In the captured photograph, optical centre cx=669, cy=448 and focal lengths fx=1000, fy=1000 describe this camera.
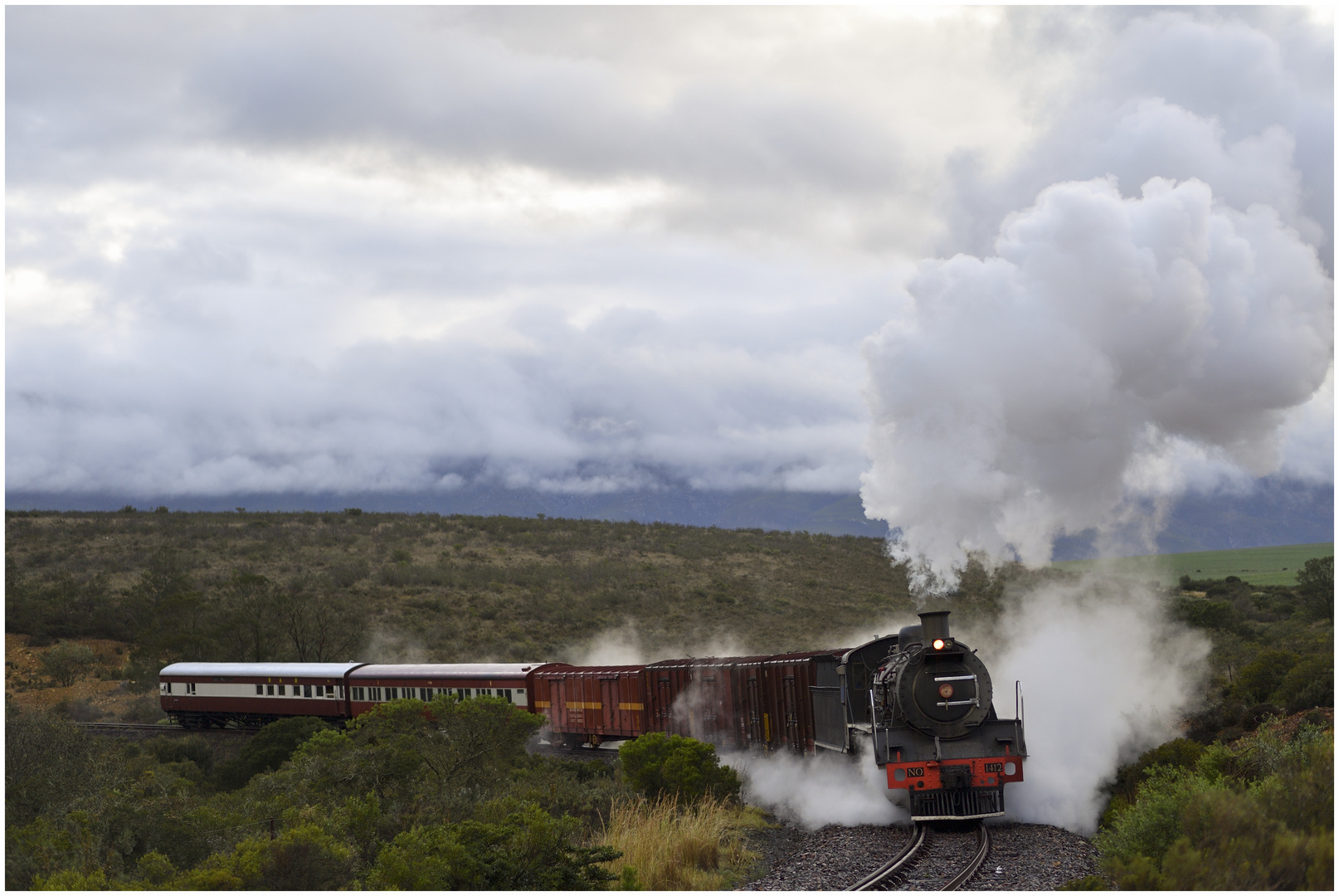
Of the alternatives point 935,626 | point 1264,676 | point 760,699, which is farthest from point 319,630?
point 1264,676

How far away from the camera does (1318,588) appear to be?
49.2 m

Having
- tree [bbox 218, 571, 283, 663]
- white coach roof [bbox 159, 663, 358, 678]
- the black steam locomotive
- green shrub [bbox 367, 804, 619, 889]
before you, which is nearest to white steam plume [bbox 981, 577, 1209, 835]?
the black steam locomotive

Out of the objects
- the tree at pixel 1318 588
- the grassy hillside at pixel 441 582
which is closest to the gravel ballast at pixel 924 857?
the grassy hillside at pixel 441 582

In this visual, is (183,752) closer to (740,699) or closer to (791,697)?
(740,699)

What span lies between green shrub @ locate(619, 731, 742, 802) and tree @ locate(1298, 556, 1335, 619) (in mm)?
35026

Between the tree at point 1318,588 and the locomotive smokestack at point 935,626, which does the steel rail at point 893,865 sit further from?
the tree at point 1318,588

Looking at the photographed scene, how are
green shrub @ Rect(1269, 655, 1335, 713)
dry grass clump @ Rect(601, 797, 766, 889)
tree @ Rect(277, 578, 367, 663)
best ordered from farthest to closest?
tree @ Rect(277, 578, 367, 663), green shrub @ Rect(1269, 655, 1335, 713), dry grass clump @ Rect(601, 797, 766, 889)

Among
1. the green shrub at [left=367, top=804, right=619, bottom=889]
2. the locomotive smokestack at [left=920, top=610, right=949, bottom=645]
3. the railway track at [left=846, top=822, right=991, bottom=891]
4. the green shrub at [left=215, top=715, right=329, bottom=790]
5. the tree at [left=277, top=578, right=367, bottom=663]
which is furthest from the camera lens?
the tree at [left=277, top=578, right=367, bottom=663]

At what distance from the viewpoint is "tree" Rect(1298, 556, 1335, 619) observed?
4388 cm

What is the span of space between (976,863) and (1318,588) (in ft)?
144

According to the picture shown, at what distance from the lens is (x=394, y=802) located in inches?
704

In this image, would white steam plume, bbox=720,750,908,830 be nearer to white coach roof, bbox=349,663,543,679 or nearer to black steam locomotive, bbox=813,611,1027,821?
black steam locomotive, bbox=813,611,1027,821

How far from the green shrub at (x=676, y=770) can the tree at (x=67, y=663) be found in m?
37.2

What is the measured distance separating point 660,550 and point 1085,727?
5962 centimetres
